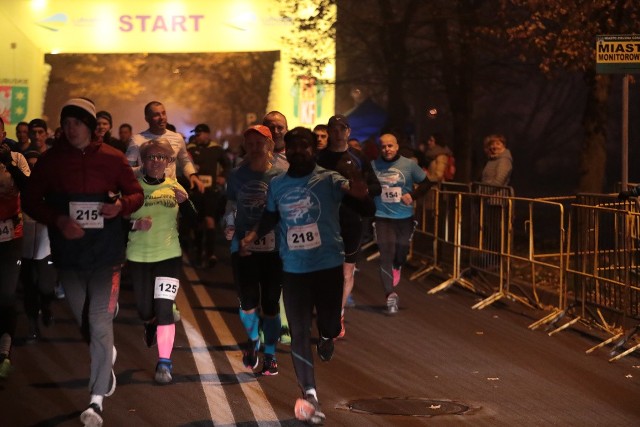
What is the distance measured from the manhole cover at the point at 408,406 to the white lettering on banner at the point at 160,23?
21011mm

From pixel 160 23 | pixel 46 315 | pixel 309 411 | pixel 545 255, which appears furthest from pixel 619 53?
pixel 160 23

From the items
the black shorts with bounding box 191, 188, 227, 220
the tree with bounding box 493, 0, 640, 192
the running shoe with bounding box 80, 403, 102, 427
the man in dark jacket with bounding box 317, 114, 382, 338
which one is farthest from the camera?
the tree with bounding box 493, 0, 640, 192

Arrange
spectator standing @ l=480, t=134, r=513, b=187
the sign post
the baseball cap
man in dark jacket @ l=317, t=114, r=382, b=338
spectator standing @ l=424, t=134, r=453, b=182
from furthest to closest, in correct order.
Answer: spectator standing @ l=424, t=134, r=453, b=182
spectator standing @ l=480, t=134, r=513, b=187
the sign post
man in dark jacket @ l=317, t=114, r=382, b=338
the baseball cap

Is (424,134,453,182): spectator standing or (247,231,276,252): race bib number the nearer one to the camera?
(247,231,276,252): race bib number

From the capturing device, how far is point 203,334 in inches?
523

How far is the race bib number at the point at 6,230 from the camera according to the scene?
35.9 ft

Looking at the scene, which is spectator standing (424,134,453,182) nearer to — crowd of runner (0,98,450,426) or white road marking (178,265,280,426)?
white road marking (178,265,280,426)

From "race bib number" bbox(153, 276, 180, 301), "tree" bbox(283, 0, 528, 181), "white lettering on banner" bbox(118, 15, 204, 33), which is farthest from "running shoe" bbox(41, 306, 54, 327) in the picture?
"white lettering on banner" bbox(118, 15, 204, 33)

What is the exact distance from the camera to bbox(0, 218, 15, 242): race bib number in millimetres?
10945

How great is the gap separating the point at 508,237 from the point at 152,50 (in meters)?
16.1

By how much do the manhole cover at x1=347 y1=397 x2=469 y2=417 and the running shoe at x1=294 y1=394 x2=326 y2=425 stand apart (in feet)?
1.94

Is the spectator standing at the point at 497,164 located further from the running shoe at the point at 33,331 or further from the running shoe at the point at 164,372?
the running shoe at the point at 164,372

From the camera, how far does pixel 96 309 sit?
9133 mm

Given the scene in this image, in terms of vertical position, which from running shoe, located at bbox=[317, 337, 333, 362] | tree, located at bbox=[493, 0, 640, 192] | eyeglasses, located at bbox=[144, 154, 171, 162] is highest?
tree, located at bbox=[493, 0, 640, 192]
